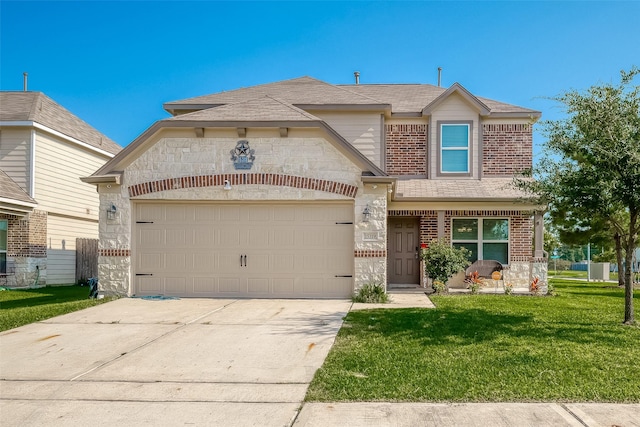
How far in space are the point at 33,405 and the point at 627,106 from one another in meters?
9.67

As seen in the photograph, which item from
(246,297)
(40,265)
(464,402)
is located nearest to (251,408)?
(464,402)

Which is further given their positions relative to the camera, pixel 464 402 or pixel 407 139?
pixel 407 139

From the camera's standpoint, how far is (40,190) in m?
18.9

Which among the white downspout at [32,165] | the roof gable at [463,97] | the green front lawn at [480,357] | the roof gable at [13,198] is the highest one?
the roof gable at [463,97]

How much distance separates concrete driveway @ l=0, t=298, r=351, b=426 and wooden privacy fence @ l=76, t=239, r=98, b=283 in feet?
32.8

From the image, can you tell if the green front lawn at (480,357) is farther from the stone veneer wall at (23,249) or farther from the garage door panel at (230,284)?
the stone veneer wall at (23,249)

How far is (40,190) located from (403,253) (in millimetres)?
12182

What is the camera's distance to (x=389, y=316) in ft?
34.3

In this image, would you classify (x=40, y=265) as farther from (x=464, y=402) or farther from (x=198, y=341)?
(x=464, y=402)

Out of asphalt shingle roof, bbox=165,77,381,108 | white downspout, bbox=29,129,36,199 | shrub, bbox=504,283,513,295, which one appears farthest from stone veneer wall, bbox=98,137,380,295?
white downspout, bbox=29,129,36,199

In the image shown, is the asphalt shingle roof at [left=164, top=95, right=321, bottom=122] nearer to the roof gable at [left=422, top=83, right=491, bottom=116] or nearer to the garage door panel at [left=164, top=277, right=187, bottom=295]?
the garage door panel at [left=164, top=277, right=187, bottom=295]

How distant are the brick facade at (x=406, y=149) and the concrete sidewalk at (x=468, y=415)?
493 inches

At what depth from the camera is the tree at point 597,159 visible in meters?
9.27

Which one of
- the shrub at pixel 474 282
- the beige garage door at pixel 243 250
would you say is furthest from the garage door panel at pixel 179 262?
the shrub at pixel 474 282
